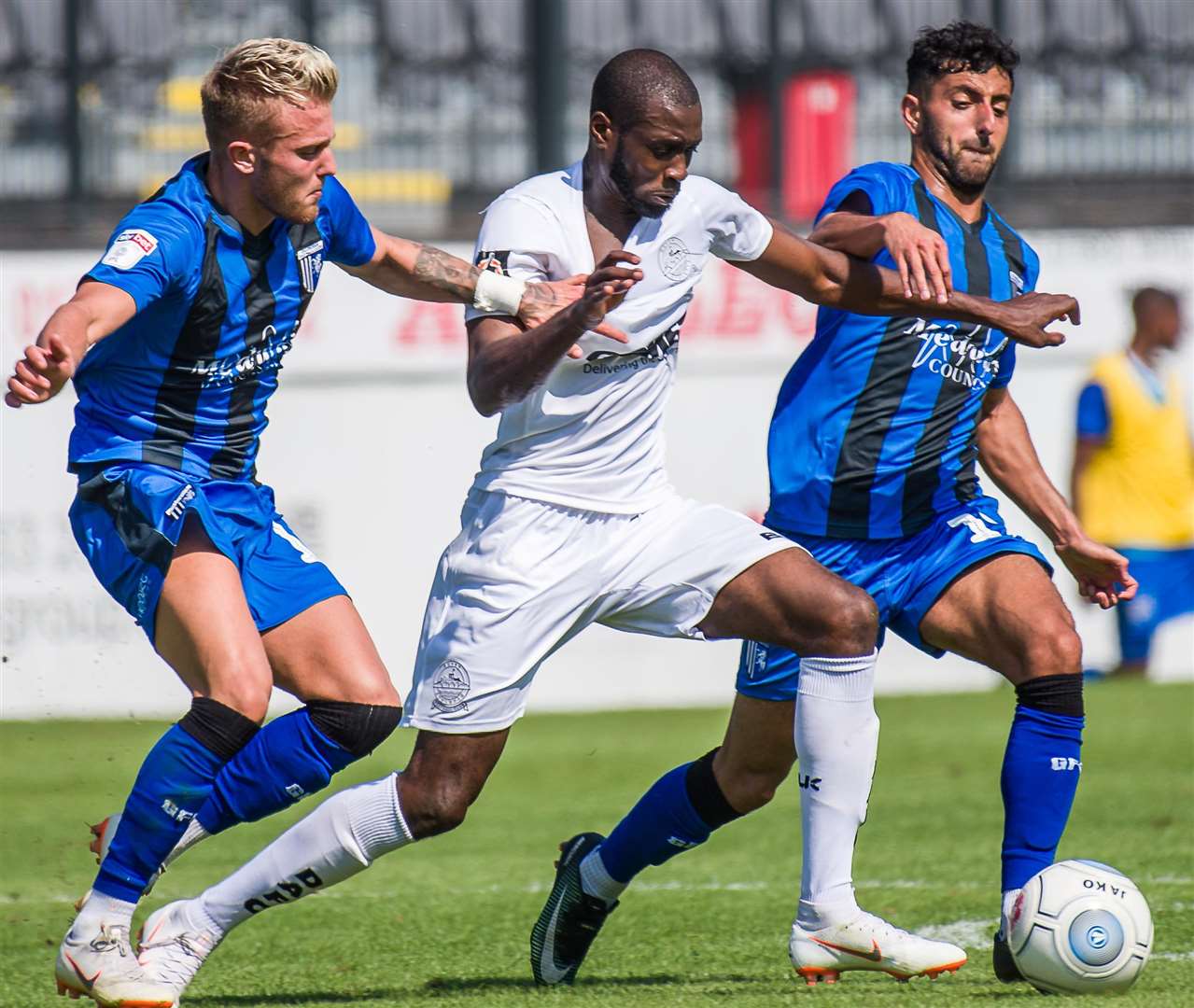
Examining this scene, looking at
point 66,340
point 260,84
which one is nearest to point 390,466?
point 260,84

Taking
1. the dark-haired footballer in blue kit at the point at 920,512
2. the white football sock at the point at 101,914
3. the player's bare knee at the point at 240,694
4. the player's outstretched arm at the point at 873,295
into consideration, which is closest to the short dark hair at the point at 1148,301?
the dark-haired footballer in blue kit at the point at 920,512

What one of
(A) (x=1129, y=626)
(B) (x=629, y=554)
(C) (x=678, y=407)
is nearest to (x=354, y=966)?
(B) (x=629, y=554)

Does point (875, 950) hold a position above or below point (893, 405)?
below

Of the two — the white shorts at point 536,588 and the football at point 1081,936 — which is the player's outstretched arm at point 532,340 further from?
the football at point 1081,936

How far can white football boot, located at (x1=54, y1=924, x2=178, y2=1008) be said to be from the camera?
455 cm

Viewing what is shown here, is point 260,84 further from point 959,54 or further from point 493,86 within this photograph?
point 493,86

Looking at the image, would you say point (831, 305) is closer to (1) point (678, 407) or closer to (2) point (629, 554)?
(2) point (629, 554)

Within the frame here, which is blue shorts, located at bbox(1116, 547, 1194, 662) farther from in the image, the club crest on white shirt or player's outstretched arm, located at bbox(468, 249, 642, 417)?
player's outstretched arm, located at bbox(468, 249, 642, 417)

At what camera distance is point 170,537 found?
4793 mm

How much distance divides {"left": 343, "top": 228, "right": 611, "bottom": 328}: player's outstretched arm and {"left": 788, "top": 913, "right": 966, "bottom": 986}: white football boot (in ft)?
5.37

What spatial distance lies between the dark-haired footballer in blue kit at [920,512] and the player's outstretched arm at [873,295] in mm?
63

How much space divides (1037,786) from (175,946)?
7.00 feet

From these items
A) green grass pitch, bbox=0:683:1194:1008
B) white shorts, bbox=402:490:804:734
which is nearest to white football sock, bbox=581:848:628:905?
green grass pitch, bbox=0:683:1194:1008

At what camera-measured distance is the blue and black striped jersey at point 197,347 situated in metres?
4.84
